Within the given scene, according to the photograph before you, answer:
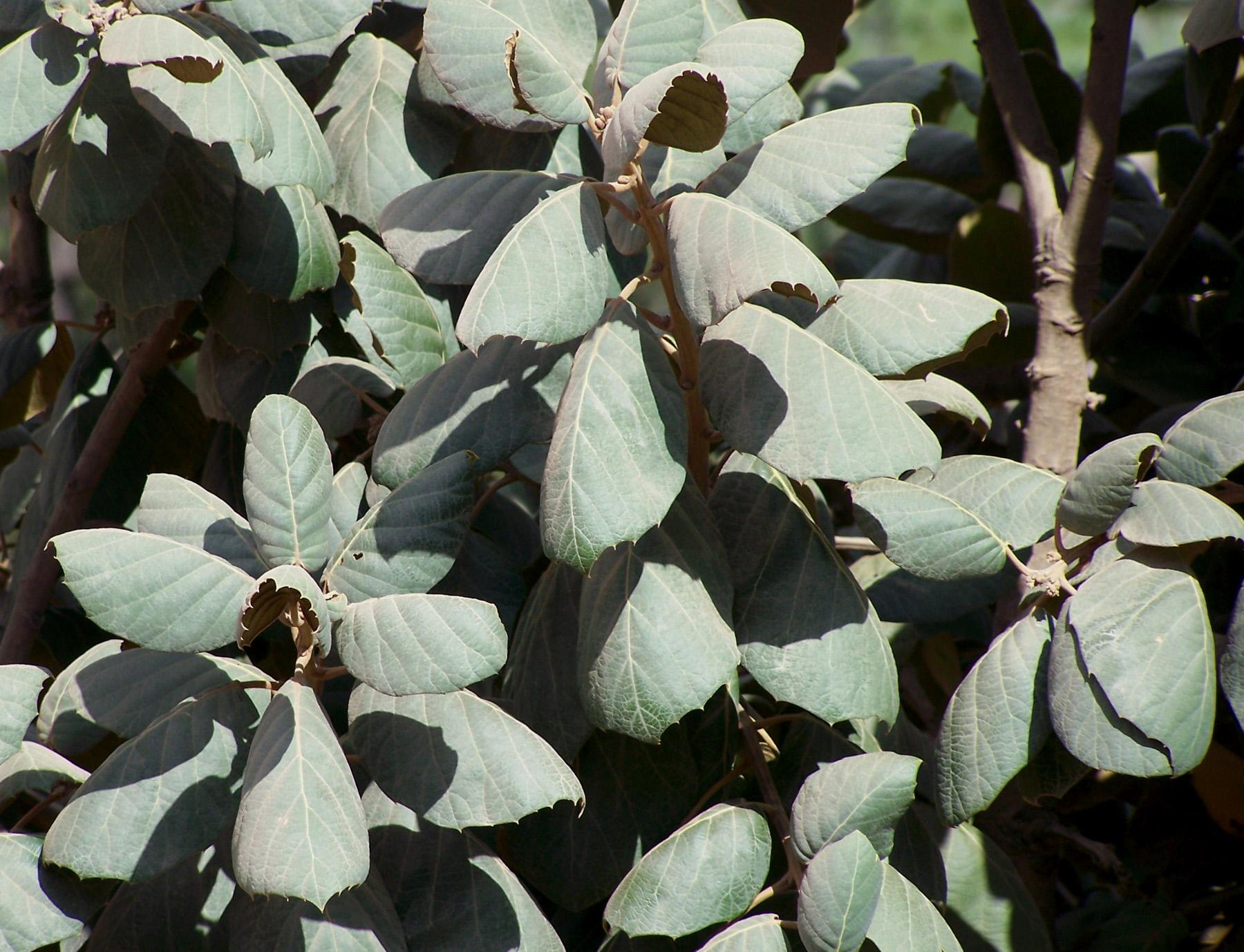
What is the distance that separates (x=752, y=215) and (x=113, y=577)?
49 cm

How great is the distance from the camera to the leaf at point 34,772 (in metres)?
0.86

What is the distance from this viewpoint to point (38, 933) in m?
0.79

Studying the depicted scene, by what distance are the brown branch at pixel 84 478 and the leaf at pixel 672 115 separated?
0.69 meters

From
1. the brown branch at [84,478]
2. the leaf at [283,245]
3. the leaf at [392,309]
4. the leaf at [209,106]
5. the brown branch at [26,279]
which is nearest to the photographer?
the leaf at [209,106]

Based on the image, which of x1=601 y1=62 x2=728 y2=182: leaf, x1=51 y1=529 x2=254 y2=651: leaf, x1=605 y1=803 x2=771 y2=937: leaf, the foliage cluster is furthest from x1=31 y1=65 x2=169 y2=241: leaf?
x1=605 y1=803 x2=771 y2=937: leaf

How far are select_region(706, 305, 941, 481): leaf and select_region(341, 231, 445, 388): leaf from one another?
0.30 metres

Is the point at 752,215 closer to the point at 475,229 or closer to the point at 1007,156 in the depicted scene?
the point at 475,229

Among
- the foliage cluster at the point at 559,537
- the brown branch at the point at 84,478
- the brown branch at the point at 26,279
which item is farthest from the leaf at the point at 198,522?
the brown branch at the point at 26,279

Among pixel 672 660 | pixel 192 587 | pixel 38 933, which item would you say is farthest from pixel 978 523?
pixel 38 933

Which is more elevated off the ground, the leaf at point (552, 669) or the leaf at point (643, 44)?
the leaf at point (643, 44)

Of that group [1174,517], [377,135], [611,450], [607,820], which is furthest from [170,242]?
[1174,517]

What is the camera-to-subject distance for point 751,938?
80 centimetres

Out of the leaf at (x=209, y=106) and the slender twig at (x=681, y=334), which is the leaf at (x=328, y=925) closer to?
the slender twig at (x=681, y=334)

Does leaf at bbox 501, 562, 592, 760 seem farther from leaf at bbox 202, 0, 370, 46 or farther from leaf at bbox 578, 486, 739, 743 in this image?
leaf at bbox 202, 0, 370, 46
